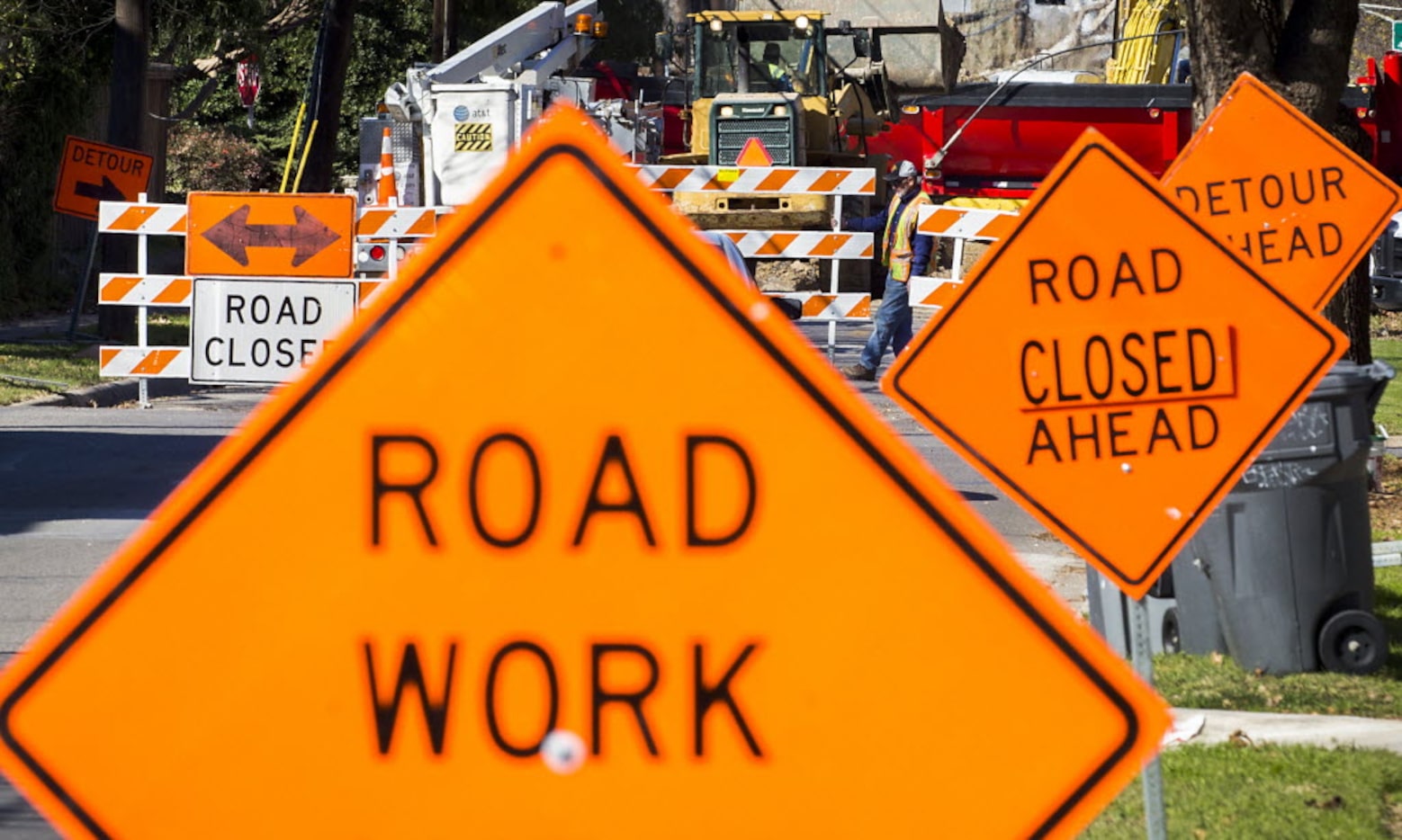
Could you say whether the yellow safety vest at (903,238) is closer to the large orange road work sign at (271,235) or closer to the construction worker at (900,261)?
the construction worker at (900,261)

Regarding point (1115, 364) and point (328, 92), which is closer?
point (1115, 364)

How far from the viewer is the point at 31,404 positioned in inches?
594

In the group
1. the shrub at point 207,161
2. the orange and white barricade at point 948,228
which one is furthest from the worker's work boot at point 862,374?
the shrub at point 207,161

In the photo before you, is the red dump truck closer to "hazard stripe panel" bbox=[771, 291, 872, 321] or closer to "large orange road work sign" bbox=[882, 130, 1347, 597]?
"hazard stripe panel" bbox=[771, 291, 872, 321]

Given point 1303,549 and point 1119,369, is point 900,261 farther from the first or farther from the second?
point 1119,369

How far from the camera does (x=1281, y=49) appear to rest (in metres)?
10.8

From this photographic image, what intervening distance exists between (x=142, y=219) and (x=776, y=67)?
1341 cm

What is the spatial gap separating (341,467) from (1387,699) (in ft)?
17.0

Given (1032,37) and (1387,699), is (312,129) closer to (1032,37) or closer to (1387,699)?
(1387,699)

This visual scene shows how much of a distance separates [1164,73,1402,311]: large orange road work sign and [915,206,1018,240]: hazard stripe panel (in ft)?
24.2

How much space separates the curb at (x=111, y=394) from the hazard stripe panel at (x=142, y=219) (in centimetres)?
142

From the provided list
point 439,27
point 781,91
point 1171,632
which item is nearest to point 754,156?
point 781,91

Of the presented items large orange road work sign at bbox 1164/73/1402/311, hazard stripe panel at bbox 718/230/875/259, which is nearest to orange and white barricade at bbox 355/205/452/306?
hazard stripe panel at bbox 718/230/875/259

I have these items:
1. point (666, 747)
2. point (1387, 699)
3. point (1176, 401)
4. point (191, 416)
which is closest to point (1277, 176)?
point (1387, 699)
